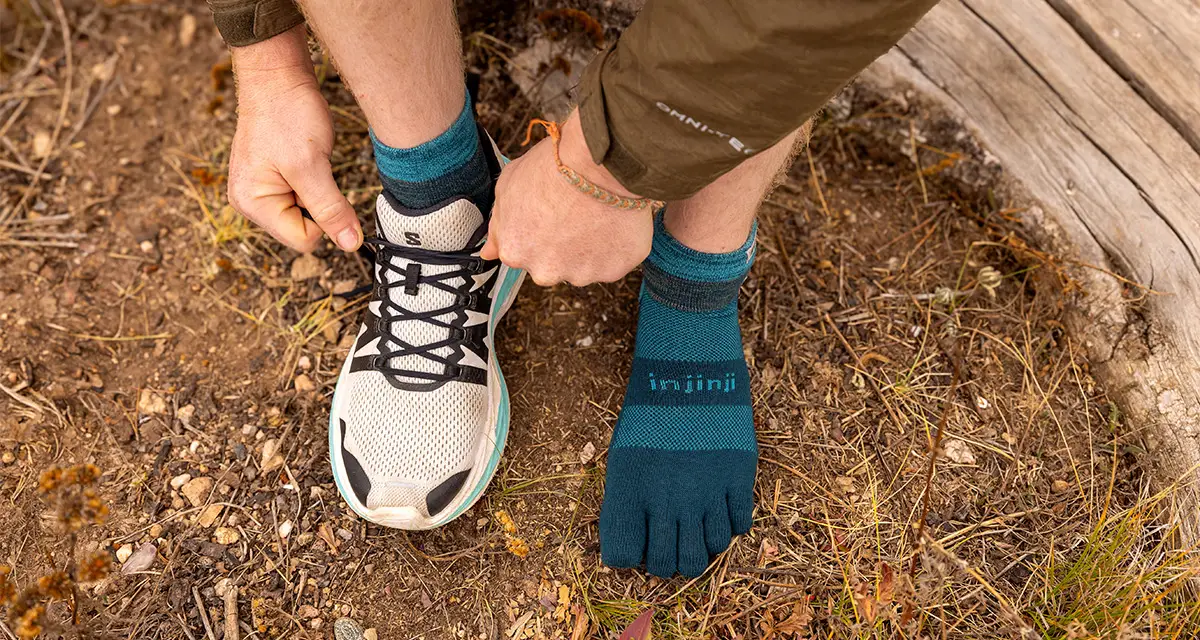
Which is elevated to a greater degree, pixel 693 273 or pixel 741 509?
pixel 693 273

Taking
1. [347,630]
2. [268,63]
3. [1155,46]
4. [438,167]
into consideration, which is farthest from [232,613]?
[1155,46]

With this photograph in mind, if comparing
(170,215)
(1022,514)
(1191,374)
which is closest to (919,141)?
(1191,374)

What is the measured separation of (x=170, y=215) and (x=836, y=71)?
1.71m

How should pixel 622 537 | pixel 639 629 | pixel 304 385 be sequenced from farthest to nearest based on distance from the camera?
pixel 304 385 < pixel 622 537 < pixel 639 629

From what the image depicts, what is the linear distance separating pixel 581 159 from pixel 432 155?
1.15 feet

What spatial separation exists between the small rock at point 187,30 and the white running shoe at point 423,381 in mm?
1160

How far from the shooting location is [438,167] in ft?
4.53

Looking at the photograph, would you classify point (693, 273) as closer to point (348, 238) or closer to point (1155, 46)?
point (348, 238)

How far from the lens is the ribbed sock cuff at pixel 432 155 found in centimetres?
135

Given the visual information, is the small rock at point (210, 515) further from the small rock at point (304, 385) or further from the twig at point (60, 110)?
the twig at point (60, 110)

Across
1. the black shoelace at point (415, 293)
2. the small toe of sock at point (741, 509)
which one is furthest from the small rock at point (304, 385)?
the small toe of sock at point (741, 509)

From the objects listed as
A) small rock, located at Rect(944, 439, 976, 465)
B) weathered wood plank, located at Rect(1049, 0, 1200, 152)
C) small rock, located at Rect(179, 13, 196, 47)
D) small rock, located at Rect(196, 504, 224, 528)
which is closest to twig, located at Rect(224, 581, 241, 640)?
small rock, located at Rect(196, 504, 224, 528)

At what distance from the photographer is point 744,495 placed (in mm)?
1515

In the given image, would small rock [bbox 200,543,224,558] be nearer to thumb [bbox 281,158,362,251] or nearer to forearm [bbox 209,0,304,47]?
thumb [bbox 281,158,362,251]
